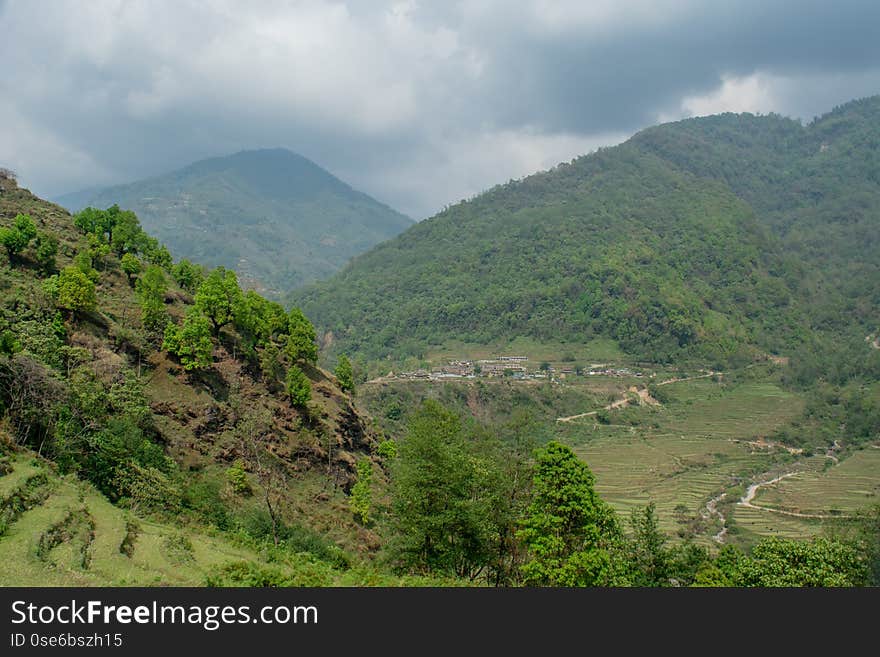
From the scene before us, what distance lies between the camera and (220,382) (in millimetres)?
36000

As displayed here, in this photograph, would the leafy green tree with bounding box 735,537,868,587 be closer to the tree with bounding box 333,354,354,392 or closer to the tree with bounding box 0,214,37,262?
the tree with bounding box 333,354,354,392

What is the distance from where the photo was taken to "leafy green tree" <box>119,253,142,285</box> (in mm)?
40406

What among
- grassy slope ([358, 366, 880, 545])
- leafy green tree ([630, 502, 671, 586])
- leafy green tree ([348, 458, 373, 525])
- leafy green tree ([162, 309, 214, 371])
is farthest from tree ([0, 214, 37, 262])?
leafy green tree ([630, 502, 671, 586])

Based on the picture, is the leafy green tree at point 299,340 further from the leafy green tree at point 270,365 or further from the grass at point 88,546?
the grass at point 88,546

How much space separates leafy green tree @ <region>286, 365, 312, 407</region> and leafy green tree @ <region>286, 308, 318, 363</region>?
4440 millimetres

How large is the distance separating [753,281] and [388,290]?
117677 millimetres

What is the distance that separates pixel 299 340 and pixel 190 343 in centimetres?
937

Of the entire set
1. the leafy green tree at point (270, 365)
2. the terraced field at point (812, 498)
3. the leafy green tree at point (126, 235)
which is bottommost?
the terraced field at point (812, 498)

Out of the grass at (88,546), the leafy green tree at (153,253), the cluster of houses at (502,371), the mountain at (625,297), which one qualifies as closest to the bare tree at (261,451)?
the grass at (88,546)

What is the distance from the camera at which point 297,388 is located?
124ft

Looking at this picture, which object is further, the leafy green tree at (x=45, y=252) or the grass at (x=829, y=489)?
the grass at (x=829, y=489)

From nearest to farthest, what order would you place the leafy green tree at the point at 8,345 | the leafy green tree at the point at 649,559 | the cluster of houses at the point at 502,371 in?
the leafy green tree at the point at 8,345 < the leafy green tree at the point at 649,559 < the cluster of houses at the point at 502,371

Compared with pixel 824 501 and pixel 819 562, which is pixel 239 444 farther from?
pixel 824 501

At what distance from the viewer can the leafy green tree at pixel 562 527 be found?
1898cm
